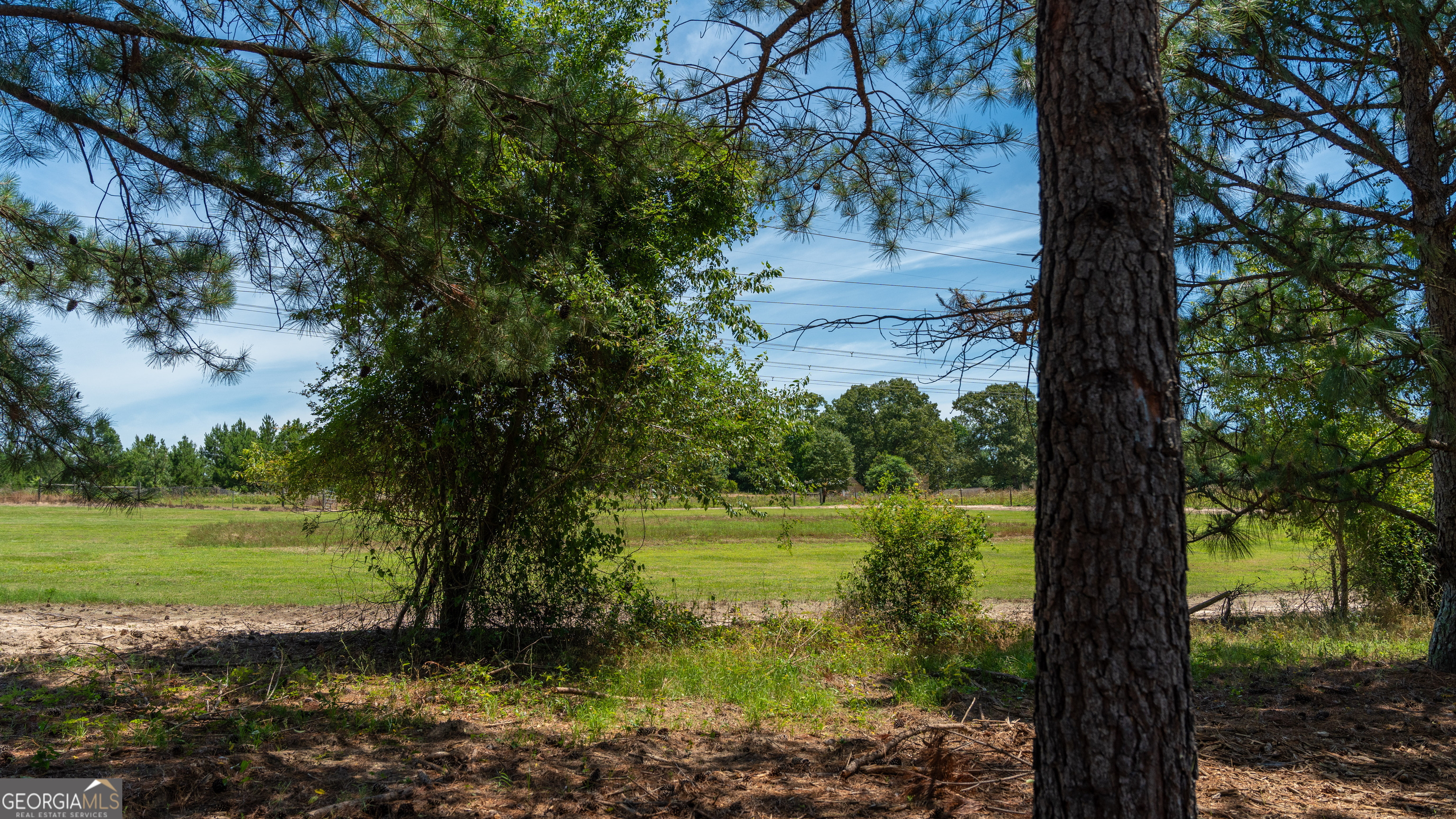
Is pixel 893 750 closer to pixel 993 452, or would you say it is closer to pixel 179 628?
pixel 179 628

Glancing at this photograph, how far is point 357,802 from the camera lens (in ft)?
10.7

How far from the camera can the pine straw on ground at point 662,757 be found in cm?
335

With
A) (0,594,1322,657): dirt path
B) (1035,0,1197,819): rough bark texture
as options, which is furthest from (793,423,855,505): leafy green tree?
(1035,0,1197,819): rough bark texture

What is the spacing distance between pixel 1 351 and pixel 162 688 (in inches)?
99.2

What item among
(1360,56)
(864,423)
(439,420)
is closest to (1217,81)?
(1360,56)

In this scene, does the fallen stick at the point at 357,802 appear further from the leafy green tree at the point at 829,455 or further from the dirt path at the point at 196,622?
the leafy green tree at the point at 829,455

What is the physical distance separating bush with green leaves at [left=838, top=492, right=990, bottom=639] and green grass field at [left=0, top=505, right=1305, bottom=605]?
46 centimetres

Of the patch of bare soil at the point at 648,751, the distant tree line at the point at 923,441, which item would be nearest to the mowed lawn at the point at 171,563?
the patch of bare soil at the point at 648,751

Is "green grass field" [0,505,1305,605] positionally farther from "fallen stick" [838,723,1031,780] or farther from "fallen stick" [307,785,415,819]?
"fallen stick" [307,785,415,819]

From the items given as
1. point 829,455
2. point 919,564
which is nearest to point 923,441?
point 829,455

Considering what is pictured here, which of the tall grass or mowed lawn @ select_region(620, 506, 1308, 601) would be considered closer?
the tall grass

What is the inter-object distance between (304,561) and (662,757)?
1588 centimetres

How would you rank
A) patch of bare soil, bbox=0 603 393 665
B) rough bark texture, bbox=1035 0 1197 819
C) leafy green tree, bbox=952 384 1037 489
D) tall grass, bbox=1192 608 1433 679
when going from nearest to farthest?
1. rough bark texture, bbox=1035 0 1197 819
2. tall grass, bbox=1192 608 1433 679
3. patch of bare soil, bbox=0 603 393 665
4. leafy green tree, bbox=952 384 1037 489

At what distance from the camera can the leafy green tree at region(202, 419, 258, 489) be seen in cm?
5491
